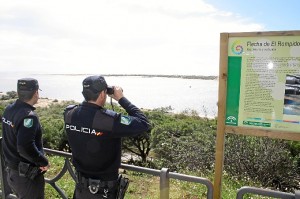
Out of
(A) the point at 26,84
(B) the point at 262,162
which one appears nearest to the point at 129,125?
(A) the point at 26,84

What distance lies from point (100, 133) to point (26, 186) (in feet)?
4.78

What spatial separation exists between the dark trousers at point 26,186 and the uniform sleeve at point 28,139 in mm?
344

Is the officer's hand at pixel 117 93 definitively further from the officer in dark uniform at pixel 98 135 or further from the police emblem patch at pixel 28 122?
the police emblem patch at pixel 28 122

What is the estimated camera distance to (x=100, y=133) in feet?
8.94

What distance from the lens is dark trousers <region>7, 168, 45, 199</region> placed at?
3.50 metres

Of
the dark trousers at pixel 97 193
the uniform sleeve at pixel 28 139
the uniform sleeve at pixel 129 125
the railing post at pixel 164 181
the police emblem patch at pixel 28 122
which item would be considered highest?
the uniform sleeve at pixel 129 125

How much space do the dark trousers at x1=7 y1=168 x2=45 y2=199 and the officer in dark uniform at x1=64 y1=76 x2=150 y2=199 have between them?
870mm

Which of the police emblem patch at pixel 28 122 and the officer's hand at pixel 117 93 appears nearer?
the officer's hand at pixel 117 93

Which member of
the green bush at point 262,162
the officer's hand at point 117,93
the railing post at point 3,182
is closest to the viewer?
the officer's hand at point 117,93

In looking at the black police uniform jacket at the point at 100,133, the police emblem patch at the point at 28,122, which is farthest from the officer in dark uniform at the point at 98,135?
the police emblem patch at the point at 28,122

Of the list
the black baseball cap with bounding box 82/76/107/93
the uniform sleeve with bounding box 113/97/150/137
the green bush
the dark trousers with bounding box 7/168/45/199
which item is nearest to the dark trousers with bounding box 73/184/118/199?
the uniform sleeve with bounding box 113/97/150/137

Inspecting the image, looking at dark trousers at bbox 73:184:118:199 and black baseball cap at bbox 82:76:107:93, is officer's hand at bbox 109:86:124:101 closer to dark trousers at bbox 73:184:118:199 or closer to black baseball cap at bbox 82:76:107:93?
black baseball cap at bbox 82:76:107:93

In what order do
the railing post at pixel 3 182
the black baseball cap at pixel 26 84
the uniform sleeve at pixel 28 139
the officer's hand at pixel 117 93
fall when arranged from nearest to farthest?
1. the officer's hand at pixel 117 93
2. the uniform sleeve at pixel 28 139
3. the black baseball cap at pixel 26 84
4. the railing post at pixel 3 182

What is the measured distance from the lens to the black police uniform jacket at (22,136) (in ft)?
10.6
